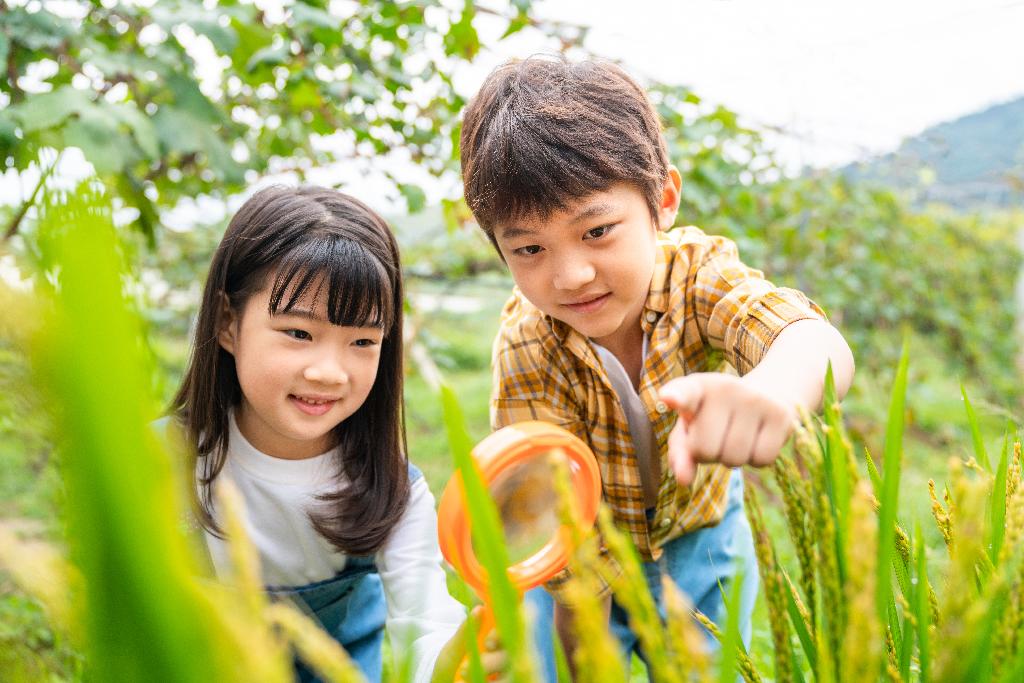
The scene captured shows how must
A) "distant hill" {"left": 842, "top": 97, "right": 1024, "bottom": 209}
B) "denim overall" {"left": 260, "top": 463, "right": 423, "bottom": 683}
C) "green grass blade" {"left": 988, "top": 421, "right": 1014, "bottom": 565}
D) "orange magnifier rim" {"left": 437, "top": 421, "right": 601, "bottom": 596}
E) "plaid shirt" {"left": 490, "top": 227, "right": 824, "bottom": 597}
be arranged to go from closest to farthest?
"green grass blade" {"left": 988, "top": 421, "right": 1014, "bottom": 565}
"orange magnifier rim" {"left": 437, "top": 421, "right": 601, "bottom": 596}
"plaid shirt" {"left": 490, "top": 227, "right": 824, "bottom": 597}
"denim overall" {"left": 260, "top": 463, "right": 423, "bottom": 683}
"distant hill" {"left": 842, "top": 97, "right": 1024, "bottom": 209}

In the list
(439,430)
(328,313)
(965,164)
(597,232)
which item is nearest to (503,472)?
(597,232)

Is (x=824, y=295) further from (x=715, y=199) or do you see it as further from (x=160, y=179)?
(x=160, y=179)

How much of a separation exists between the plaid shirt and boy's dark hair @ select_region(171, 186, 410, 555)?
0.26 meters

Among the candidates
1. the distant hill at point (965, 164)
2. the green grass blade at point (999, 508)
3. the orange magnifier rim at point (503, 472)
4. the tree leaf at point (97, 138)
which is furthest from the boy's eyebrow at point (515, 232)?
the distant hill at point (965, 164)

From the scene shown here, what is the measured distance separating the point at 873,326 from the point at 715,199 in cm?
242

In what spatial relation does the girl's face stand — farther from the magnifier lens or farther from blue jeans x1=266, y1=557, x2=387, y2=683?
the magnifier lens

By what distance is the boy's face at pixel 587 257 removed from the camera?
135 cm

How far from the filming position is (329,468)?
1.74m

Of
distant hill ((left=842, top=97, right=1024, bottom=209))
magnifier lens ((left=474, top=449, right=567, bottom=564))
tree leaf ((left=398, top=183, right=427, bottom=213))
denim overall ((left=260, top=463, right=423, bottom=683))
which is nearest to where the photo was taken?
magnifier lens ((left=474, top=449, right=567, bottom=564))

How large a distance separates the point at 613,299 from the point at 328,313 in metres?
0.54

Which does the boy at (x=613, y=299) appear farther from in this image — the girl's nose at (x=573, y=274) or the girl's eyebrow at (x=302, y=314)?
the girl's eyebrow at (x=302, y=314)

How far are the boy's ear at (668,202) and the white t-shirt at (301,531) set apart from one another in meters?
0.79

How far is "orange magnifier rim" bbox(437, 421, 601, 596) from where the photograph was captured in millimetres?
899

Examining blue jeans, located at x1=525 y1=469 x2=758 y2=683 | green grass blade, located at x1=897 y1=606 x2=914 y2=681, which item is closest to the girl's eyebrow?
blue jeans, located at x1=525 y1=469 x2=758 y2=683
